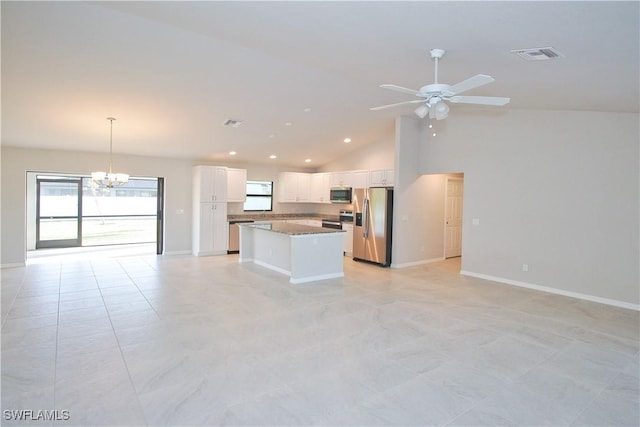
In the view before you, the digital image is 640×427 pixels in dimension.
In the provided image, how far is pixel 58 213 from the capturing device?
993cm

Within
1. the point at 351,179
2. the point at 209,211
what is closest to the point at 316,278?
the point at 351,179

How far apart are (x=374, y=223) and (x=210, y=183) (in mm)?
4169

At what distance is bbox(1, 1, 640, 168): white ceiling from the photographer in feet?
8.93

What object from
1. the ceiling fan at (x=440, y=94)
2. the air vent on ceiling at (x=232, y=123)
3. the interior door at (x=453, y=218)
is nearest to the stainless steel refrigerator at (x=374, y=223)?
the interior door at (x=453, y=218)

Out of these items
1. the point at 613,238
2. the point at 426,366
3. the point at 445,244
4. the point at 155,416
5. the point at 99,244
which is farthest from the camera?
the point at 99,244

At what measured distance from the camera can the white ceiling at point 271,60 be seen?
8.93 ft

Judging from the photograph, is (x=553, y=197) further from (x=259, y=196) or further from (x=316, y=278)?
(x=259, y=196)

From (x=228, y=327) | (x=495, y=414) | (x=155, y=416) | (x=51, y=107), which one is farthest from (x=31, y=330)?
(x=495, y=414)

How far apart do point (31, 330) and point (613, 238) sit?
7.48m

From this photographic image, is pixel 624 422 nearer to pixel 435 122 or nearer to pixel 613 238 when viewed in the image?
pixel 613 238

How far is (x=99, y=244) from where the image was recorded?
10.6 metres

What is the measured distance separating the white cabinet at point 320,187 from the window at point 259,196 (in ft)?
4.13

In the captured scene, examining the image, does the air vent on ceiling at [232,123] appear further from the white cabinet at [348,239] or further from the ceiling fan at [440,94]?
the ceiling fan at [440,94]

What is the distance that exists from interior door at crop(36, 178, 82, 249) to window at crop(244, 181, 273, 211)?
4911 mm
